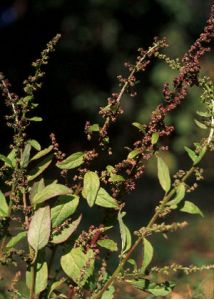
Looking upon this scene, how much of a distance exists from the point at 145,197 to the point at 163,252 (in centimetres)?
358

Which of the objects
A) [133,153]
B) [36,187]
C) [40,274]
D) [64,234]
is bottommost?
[40,274]

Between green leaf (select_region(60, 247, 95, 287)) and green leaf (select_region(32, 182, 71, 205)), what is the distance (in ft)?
0.61

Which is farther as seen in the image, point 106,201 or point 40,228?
point 106,201

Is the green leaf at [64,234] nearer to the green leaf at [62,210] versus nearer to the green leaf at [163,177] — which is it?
the green leaf at [62,210]

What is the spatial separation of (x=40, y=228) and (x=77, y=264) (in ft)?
0.54

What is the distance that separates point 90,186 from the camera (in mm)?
1558

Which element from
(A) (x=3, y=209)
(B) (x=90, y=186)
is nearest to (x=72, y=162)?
(B) (x=90, y=186)

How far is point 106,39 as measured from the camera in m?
9.69

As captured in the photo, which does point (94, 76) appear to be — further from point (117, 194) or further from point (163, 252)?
point (117, 194)

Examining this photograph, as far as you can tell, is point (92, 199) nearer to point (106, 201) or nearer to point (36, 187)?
point (106, 201)

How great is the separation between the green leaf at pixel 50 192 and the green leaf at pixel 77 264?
19 cm

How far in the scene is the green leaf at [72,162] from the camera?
5.20ft

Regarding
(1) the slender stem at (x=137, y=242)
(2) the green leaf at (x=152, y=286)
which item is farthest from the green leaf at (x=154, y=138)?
(2) the green leaf at (x=152, y=286)

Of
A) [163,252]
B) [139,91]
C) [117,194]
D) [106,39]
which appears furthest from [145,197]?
[117,194]
